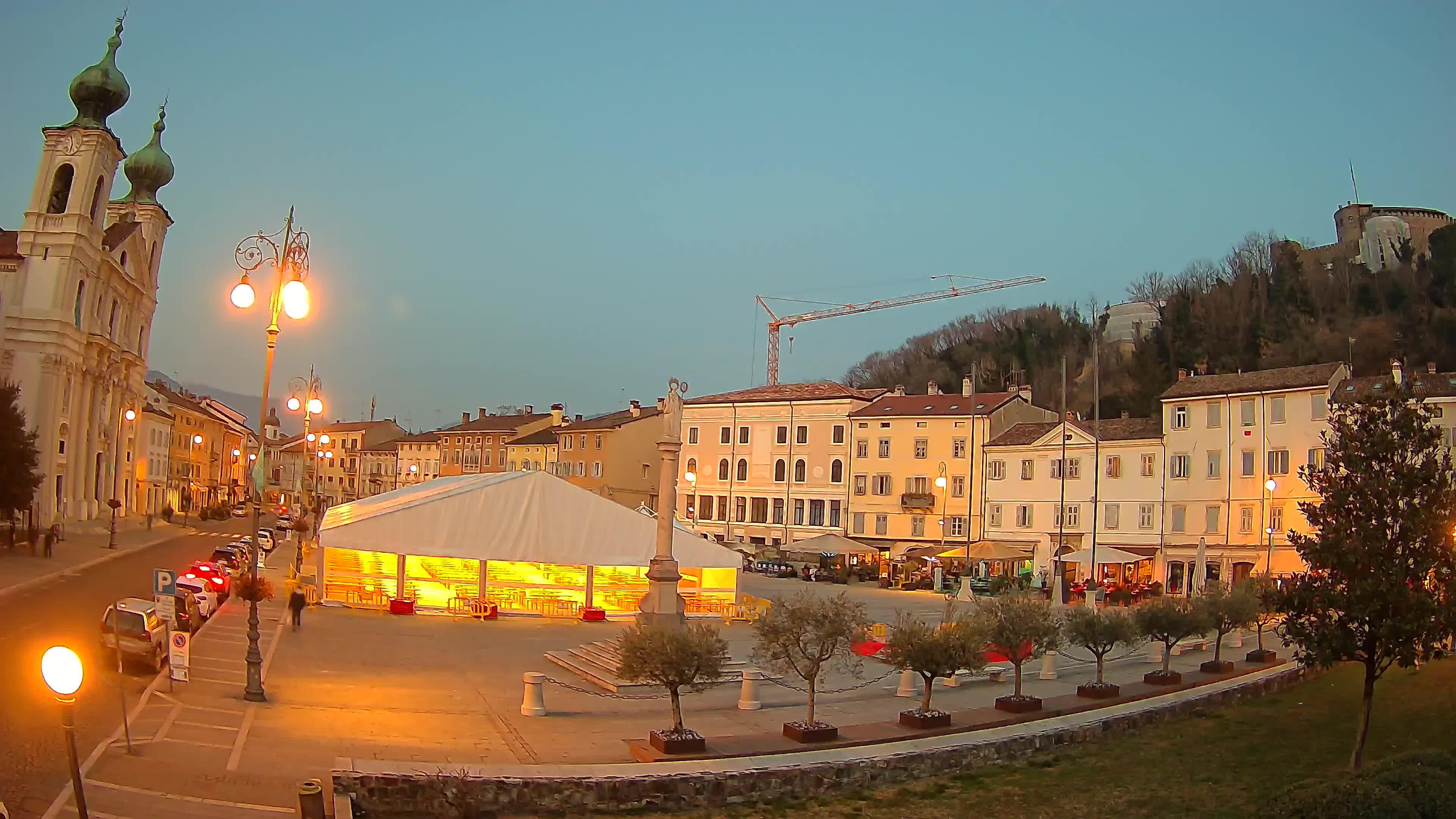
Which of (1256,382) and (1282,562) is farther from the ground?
(1256,382)

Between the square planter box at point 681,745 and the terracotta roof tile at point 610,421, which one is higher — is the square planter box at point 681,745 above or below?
below

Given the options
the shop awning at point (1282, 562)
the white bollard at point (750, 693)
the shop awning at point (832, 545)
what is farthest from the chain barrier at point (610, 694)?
the shop awning at point (1282, 562)

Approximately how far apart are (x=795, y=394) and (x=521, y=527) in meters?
39.0

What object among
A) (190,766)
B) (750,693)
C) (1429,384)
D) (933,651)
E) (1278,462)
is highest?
(1429,384)

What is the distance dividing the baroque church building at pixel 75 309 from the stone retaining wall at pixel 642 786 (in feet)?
160

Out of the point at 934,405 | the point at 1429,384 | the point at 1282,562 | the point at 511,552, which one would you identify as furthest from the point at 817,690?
the point at 934,405

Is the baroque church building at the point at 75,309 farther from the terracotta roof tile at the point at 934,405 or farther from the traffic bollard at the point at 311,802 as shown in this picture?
the traffic bollard at the point at 311,802

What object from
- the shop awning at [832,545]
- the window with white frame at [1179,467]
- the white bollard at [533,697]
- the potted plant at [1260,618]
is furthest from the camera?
the shop awning at [832,545]

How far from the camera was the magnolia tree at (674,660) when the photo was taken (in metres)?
14.8

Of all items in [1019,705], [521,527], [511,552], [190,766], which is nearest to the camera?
[190,766]

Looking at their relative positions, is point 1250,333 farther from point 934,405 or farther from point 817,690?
point 817,690

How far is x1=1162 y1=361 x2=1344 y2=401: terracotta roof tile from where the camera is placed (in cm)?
4834

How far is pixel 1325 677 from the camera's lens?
23125 mm

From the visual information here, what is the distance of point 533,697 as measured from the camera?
17.7 meters
